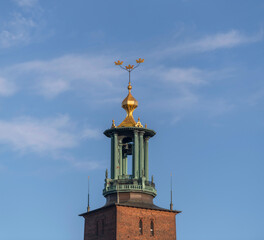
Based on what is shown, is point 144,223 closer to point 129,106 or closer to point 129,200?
point 129,200

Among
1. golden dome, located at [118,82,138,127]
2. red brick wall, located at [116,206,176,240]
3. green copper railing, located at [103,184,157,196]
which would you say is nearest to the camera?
red brick wall, located at [116,206,176,240]

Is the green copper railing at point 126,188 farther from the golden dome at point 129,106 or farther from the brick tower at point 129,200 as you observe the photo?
the golden dome at point 129,106

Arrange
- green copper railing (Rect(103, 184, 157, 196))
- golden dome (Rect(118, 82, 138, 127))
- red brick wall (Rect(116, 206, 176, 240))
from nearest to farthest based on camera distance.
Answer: red brick wall (Rect(116, 206, 176, 240)) < green copper railing (Rect(103, 184, 157, 196)) < golden dome (Rect(118, 82, 138, 127))

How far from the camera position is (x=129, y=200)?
4382 inches

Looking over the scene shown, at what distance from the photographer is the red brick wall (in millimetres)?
108438

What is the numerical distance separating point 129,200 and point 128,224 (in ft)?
11.4

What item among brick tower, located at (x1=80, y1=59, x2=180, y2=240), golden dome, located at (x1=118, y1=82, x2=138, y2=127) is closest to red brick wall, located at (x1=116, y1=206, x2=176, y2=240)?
brick tower, located at (x1=80, y1=59, x2=180, y2=240)

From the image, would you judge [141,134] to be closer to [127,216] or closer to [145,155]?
[145,155]

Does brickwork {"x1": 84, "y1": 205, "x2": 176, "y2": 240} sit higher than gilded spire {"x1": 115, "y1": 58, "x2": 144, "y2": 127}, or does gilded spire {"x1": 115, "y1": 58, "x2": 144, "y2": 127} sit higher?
gilded spire {"x1": 115, "y1": 58, "x2": 144, "y2": 127}

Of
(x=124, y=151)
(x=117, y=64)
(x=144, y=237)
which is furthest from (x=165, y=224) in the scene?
(x=117, y=64)

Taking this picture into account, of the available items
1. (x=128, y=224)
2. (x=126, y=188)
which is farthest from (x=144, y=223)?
(x=126, y=188)

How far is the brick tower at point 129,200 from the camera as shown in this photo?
109 metres

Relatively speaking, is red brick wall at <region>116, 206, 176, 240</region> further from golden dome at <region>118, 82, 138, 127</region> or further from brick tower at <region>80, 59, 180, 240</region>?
golden dome at <region>118, 82, 138, 127</region>

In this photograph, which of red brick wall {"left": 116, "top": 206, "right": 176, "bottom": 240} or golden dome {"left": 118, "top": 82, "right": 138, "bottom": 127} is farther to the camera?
golden dome {"left": 118, "top": 82, "right": 138, "bottom": 127}
